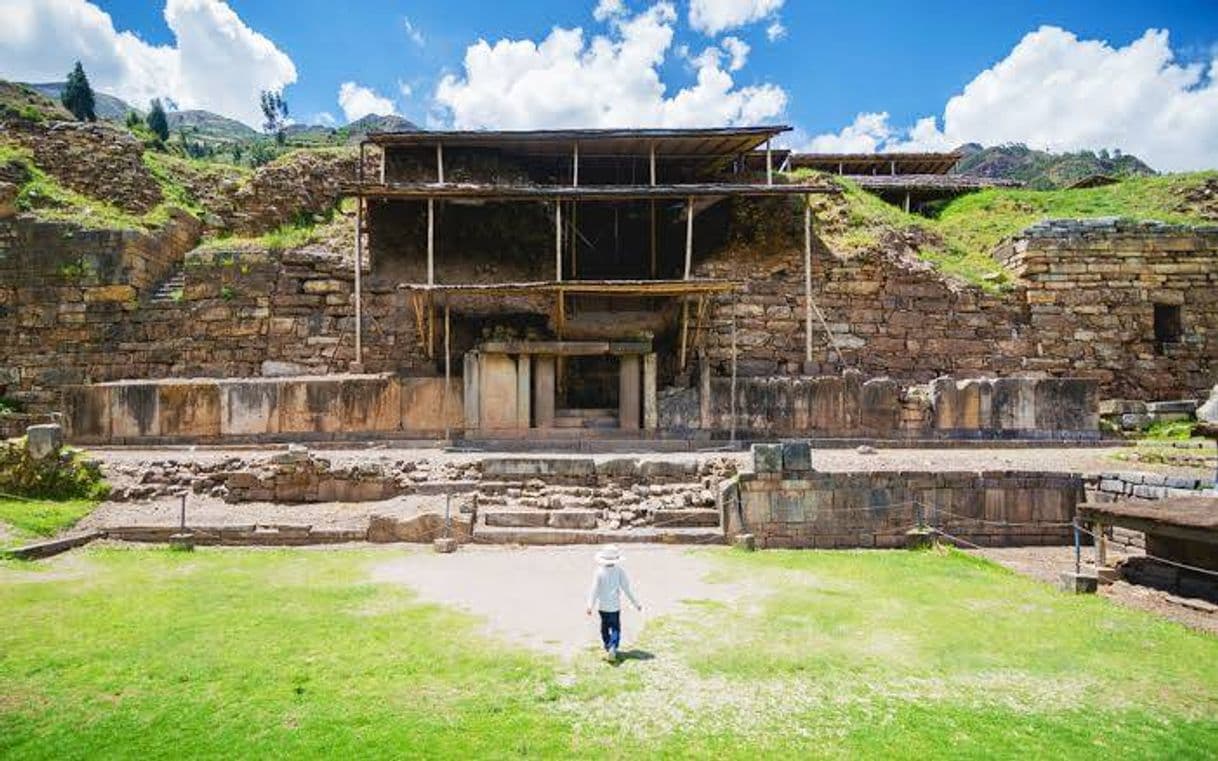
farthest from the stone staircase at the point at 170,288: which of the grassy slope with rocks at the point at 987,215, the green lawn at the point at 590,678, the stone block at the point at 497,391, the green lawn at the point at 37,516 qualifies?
the grassy slope with rocks at the point at 987,215

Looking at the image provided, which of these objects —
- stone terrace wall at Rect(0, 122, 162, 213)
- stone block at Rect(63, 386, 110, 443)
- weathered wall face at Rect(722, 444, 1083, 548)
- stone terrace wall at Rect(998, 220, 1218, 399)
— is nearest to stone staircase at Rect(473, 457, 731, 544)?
weathered wall face at Rect(722, 444, 1083, 548)

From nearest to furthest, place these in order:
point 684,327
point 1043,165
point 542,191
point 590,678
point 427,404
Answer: point 590,678, point 427,404, point 684,327, point 542,191, point 1043,165

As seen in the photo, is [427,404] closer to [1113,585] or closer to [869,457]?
[869,457]

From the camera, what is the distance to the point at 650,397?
14.3m

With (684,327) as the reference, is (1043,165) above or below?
above

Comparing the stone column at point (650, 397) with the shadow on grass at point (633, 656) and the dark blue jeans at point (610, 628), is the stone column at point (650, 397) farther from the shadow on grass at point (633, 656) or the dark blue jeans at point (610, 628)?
the dark blue jeans at point (610, 628)

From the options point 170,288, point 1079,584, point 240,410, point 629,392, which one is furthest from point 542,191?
point 1079,584

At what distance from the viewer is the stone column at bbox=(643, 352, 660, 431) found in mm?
14297

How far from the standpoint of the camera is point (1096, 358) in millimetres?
17891

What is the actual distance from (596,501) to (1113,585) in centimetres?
648

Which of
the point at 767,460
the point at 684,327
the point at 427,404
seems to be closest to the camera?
the point at 767,460

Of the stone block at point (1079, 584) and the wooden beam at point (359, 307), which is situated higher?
the wooden beam at point (359, 307)

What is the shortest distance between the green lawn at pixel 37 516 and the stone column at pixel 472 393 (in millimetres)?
6168

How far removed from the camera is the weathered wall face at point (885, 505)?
9930mm
